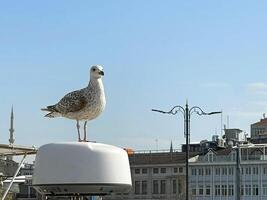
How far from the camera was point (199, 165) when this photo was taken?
118625 millimetres

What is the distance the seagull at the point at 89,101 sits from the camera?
22.3ft

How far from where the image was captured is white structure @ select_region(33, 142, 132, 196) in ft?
19.2

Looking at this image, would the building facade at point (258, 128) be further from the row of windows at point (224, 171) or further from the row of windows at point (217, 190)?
the row of windows at point (217, 190)

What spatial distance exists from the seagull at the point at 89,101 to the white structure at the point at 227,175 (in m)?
105

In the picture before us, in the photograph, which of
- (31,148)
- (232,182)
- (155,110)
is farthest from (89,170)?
(232,182)

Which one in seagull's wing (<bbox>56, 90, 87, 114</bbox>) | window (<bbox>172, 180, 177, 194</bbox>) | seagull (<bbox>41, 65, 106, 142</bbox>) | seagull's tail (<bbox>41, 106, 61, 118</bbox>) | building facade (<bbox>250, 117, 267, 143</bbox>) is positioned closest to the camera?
seagull (<bbox>41, 65, 106, 142</bbox>)

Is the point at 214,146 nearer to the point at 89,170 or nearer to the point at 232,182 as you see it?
the point at 232,182

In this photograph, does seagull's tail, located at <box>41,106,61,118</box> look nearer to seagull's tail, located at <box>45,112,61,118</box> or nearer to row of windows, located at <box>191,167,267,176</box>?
seagull's tail, located at <box>45,112,61,118</box>

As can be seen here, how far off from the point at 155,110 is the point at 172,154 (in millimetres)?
91001

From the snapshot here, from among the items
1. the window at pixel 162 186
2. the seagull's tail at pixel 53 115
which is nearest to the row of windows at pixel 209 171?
the window at pixel 162 186

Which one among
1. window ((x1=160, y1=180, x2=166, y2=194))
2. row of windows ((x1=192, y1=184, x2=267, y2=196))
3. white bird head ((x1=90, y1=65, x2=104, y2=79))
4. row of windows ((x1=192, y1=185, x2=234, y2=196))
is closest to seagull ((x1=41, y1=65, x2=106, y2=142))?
white bird head ((x1=90, y1=65, x2=104, y2=79))

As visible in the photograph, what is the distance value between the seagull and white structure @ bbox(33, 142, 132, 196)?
639 millimetres

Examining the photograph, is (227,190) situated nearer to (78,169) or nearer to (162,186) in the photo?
(162,186)

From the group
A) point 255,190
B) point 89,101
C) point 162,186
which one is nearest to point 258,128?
point 162,186
